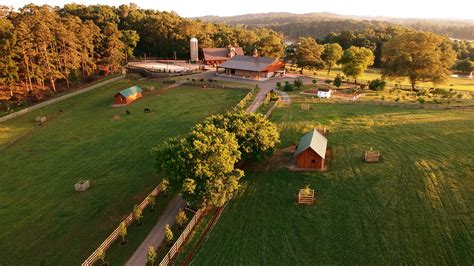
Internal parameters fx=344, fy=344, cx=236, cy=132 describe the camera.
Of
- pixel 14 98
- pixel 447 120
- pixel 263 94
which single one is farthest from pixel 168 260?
pixel 14 98

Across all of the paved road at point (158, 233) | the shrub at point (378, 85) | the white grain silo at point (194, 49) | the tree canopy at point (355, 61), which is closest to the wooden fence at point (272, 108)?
the shrub at point (378, 85)

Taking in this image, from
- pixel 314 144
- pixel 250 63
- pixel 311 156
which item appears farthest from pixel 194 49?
pixel 311 156

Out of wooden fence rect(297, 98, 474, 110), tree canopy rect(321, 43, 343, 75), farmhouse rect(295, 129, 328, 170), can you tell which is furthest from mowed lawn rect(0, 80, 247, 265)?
tree canopy rect(321, 43, 343, 75)

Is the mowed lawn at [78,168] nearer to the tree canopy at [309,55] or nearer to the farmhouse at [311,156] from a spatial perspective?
the farmhouse at [311,156]

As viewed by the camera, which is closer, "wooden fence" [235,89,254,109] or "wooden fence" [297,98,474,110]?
"wooden fence" [297,98,474,110]

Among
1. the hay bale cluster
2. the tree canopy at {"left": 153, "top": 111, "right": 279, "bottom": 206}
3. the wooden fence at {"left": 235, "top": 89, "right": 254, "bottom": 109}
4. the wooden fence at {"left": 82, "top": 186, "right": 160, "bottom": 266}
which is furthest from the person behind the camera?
the wooden fence at {"left": 235, "top": 89, "right": 254, "bottom": 109}

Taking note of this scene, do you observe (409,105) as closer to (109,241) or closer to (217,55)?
(109,241)

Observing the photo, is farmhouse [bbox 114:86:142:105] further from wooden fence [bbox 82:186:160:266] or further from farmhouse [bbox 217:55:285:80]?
wooden fence [bbox 82:186:160:266]
